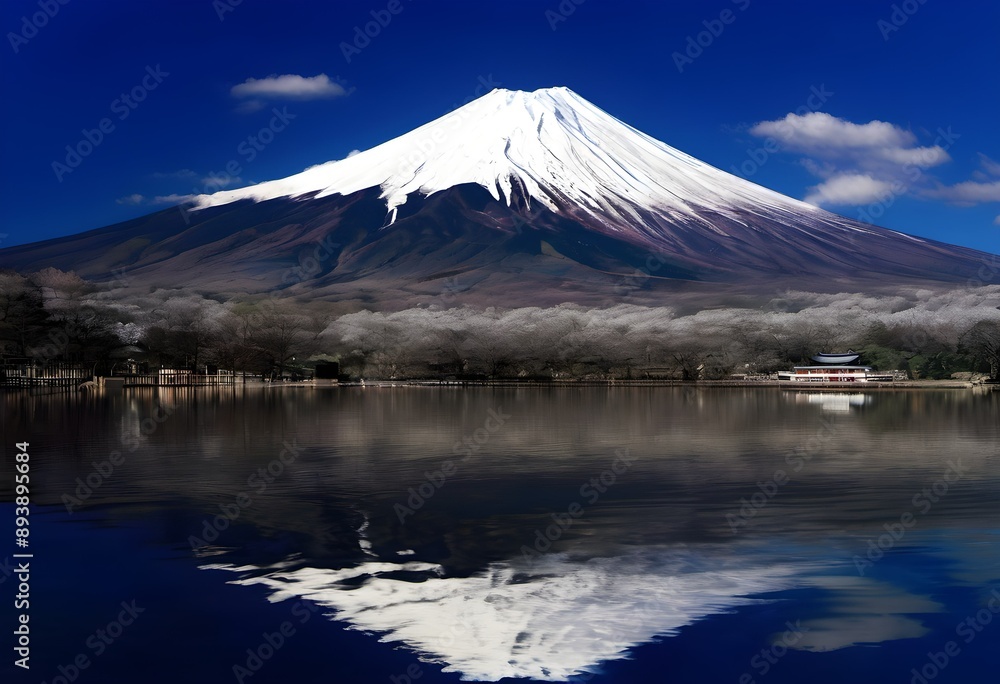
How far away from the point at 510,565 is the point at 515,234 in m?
94.6

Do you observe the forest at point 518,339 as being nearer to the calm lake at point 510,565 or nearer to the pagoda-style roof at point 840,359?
the pagoda-style roof at point 840,359

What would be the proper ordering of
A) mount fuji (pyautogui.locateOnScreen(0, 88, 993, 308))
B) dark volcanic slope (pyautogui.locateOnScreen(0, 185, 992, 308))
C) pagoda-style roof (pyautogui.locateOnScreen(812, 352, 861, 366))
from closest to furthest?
pagoda-style roof (pyautogui.locateOnScreen(812, 352, 861, 366)), dark volcanic slope (pyautogui.locateOnScreen(0, 185, 992, 308)), mount fuji (pyautogui.locateOnScreen(0, 88, 993, 308))

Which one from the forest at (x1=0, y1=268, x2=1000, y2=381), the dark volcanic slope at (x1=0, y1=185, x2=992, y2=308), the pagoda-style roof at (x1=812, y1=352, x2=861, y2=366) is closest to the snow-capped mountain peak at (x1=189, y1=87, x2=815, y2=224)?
the dark volcanic slope at (x1=0, y1=185, x2=992, y2=308)

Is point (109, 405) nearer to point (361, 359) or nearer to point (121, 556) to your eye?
point (121, 556)

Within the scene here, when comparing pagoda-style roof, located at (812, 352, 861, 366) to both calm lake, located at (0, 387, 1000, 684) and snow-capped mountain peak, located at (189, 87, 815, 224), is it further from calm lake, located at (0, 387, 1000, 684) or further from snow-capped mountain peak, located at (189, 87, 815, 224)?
calm lake, located at (0, 387, 1000, 684)

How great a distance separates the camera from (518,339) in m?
69.1

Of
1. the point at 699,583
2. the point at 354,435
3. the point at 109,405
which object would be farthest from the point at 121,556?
the point at 109,405

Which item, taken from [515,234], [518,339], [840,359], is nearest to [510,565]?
[840,359]

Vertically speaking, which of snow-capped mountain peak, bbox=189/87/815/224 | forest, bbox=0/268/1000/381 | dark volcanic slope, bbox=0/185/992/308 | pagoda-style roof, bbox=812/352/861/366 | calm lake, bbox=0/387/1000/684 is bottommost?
calm lake, bbox=0/387/1000/684

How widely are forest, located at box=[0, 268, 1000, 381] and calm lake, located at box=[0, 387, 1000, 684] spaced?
45.6m

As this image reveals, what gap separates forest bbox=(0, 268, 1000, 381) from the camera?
60875 millimetres

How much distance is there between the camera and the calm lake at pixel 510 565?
6.37 meters

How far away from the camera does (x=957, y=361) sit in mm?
56719

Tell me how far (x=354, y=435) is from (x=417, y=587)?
1264cm
